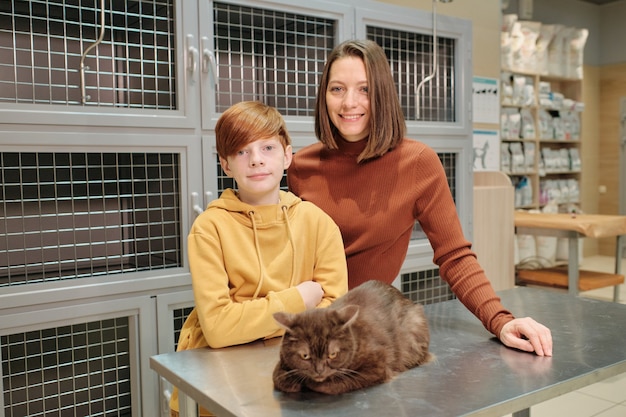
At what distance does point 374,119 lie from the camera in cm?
→ 159

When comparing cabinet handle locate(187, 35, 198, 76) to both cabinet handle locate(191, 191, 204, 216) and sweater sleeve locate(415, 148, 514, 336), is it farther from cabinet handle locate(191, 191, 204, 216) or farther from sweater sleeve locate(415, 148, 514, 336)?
sweater sleeve locate(415, 148, 514, 336)

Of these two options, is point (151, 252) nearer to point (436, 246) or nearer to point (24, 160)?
point (24, 160)

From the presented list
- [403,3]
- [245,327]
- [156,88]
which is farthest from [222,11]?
[403,3]

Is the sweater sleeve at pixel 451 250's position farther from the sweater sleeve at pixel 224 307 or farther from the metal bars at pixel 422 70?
the metal bars at pixel 422 70

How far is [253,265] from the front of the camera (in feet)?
4.33

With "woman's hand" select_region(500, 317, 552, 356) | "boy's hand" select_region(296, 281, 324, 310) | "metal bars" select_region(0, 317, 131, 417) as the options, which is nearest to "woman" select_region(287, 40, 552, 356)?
"woman's hand" select_region(500, 317, 552, 356)

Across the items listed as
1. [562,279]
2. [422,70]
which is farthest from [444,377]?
[562,279]

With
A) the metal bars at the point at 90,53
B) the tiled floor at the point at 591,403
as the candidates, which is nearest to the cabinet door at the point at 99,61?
the metal bars at the point at 90,53

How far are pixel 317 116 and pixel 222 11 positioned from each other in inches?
31.0

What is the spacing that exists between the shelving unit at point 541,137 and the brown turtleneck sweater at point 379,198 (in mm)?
4571

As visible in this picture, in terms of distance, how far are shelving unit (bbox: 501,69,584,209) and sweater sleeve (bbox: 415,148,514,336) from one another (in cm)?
459

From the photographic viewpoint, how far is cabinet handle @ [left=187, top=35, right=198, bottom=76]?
203 cm

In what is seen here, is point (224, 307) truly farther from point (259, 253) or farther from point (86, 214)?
point (86, 214)

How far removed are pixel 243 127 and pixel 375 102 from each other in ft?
1.37
